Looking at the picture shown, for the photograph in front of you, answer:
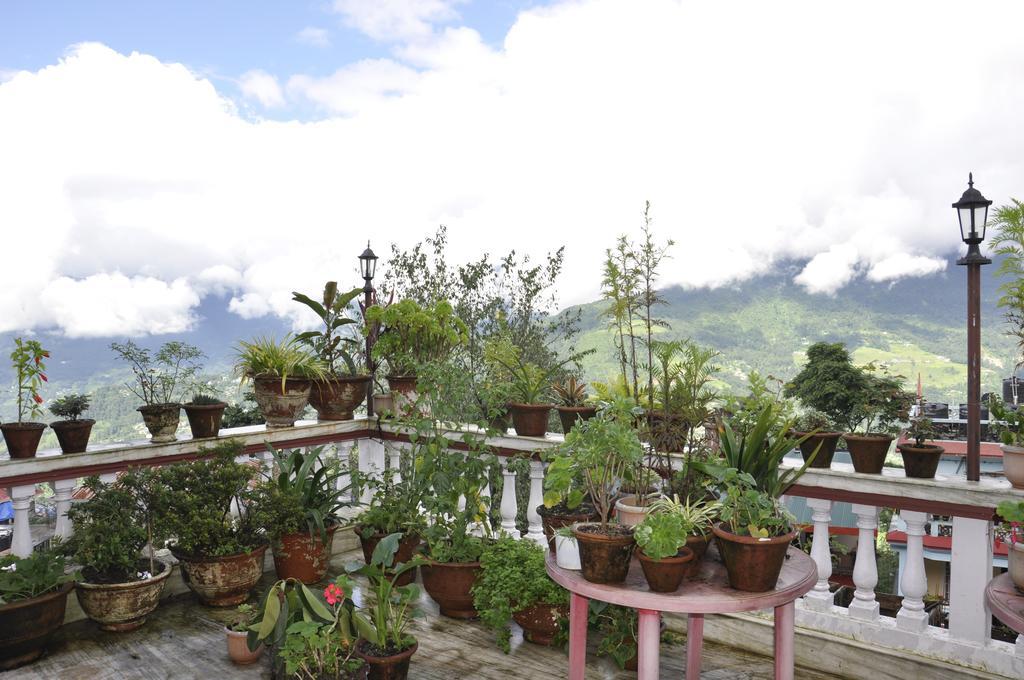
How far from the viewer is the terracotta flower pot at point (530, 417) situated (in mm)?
3822

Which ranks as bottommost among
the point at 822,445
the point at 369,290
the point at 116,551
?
the point at 116,551

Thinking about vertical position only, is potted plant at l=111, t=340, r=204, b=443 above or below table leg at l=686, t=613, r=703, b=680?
above

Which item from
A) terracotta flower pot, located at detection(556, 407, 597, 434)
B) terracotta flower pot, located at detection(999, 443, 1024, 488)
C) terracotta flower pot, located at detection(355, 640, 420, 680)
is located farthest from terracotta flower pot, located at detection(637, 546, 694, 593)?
terracotta flower pot, located at detection(556, 407, 597, 434)

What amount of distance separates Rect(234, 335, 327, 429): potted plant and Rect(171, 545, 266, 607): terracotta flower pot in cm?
97

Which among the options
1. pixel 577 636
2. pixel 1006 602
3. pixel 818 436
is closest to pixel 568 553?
pixel 577 636

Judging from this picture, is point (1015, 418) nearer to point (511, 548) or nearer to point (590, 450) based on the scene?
point (590, 450)

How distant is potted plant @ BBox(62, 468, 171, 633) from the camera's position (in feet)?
10.4

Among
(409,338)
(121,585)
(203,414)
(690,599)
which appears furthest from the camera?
(409,338)

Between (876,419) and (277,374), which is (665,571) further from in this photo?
(277,374)

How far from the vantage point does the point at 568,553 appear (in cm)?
217

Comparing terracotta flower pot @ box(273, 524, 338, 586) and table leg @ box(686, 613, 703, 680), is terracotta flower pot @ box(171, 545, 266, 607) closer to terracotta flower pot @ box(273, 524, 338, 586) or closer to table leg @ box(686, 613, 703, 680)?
terracotta flower pot @ box(273, 524, 338, 586)

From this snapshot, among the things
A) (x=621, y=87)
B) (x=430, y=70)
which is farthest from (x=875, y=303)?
(x=430, y=70)

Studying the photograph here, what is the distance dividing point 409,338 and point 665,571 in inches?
113

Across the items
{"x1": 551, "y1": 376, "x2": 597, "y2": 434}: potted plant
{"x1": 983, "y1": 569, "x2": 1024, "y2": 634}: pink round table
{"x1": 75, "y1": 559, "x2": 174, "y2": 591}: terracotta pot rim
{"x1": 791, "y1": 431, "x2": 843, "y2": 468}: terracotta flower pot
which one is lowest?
{"x1": 75, "y1": 559, "x2": 174, "y2": 591}: terracotta pot rim
